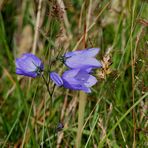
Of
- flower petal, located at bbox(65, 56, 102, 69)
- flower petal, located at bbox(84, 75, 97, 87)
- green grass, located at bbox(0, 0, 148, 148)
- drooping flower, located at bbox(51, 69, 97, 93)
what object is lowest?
green grass, located at bbox(0, 0, 148, 148)

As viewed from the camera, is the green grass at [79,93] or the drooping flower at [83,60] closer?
the drooping flower at [83,60]

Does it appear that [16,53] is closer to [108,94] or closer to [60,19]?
[108,94]

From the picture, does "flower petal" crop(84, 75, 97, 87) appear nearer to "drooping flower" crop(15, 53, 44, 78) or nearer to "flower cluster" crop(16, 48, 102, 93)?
"flower cluster" crop(16, 48, 102, 93)

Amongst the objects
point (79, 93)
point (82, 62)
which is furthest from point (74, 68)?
point (79, 93)

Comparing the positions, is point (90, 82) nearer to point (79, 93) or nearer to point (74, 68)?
point (74, 68)

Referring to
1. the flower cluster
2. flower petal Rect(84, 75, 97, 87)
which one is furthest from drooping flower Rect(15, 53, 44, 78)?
flower petal Rect(84, 75, 97, 87)

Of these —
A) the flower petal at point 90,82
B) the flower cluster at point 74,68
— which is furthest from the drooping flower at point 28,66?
the flower petal at point 90,82

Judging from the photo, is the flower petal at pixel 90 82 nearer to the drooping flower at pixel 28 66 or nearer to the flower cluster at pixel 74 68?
the flower cluster at pixel 74 68
